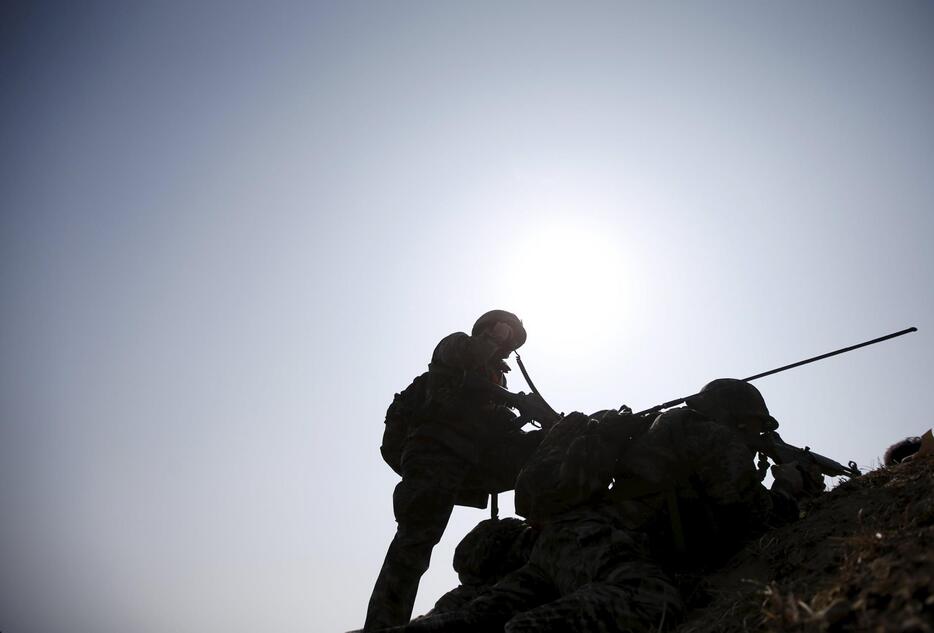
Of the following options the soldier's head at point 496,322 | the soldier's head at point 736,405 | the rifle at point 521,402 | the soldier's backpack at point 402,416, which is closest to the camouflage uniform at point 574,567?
the soldier's head at point 736,405

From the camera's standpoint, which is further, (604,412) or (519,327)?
(519,327)

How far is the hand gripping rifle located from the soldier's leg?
7.90 ft

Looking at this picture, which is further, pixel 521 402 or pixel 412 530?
pixel 521 402

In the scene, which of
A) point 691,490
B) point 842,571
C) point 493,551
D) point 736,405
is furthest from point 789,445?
point 842,571

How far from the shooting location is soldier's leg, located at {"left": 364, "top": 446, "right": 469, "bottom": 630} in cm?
519

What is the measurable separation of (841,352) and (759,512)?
98.0 inches

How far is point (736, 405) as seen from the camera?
4.60 m

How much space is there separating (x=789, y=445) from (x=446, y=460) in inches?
138

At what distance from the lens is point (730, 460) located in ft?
12.1

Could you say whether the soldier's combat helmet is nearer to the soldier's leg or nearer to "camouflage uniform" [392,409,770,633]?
the soldier's leg

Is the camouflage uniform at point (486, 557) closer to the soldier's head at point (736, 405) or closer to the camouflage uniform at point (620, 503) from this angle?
the camouflage uniform at point (620, 503)

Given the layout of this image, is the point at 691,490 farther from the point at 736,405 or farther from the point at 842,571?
the point at 842,571

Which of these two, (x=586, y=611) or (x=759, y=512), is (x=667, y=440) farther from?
(x=586, y=611)

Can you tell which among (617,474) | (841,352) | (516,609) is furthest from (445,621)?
(841,352)
